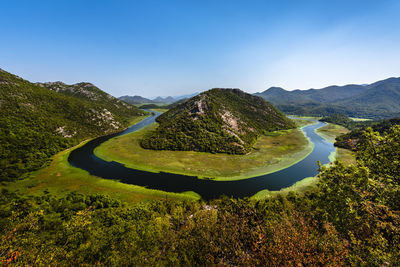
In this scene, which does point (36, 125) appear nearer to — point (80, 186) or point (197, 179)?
point (80, 186)

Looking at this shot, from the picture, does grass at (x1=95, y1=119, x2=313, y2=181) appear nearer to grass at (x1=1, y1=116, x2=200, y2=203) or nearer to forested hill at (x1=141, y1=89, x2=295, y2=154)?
forested hill at (x1=141, y1=89, x2=295, y2=154)

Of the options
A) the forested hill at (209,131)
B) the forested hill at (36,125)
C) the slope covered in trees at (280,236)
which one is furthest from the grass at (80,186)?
the forested hill at (209,131)

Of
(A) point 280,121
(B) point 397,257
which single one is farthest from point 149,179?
(A) point 280,121

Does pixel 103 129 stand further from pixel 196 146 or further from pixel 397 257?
pixel 397 257

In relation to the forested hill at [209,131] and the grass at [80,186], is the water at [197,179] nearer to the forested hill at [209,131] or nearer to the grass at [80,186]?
the grass at [80,186]

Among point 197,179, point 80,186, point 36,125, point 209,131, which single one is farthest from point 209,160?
point 36,125

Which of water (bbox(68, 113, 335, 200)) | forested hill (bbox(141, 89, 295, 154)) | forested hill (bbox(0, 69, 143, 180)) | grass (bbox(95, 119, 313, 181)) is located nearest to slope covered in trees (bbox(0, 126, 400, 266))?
water (bbox(68, 113, 335, 200))
